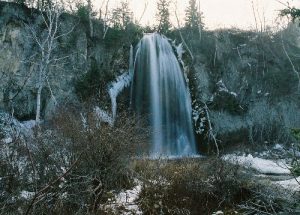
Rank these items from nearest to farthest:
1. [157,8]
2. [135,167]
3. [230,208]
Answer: [230,208] < [135,167] < [157,8]

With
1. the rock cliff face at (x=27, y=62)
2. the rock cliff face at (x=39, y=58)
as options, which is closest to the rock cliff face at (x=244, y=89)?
the rock cliff face at (x=39, y=58)

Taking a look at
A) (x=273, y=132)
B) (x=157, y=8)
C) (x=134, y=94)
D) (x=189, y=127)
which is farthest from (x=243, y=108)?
(x=157, y=8)

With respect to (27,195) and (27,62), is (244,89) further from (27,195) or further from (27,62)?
(27,195)

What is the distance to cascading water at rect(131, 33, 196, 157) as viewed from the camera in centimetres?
2436

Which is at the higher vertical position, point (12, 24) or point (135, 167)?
point (12, 24)

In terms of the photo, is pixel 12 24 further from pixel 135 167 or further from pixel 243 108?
pixel 243 108

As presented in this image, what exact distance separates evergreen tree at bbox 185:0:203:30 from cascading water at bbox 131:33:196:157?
1033cm

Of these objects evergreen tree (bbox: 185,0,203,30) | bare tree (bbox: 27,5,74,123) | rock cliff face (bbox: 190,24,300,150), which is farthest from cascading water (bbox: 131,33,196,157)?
evergreen tree (bbox: 185,0,203,30)

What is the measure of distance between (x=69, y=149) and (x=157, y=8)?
34.2m

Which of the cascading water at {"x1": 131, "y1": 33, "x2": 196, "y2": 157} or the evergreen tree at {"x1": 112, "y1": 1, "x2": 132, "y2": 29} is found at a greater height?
the evergreen tree at {"x1": 112, "y1": 1, "x2": 132, "y2": 29}

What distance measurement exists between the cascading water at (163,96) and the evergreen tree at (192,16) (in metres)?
10.3

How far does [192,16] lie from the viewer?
3931 cm

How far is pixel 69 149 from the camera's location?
29.2ft

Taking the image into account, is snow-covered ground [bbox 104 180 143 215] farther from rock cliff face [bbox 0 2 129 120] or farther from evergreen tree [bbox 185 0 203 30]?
evergreen tree [bbox 185 0 203 30]
